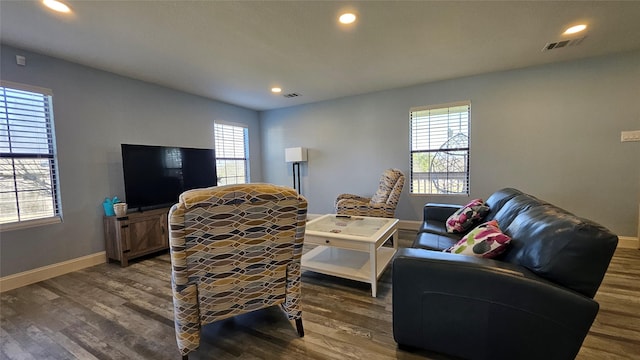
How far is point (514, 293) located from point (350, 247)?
1316mm

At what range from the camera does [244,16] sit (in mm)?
2246

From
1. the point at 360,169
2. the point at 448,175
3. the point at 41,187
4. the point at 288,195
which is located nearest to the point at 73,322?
the point at 41,187

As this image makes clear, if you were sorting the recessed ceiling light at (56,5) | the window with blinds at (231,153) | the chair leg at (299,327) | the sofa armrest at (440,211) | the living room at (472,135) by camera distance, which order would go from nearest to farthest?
the chair leg at (299,327)
the recessed ceiling light at (56,5)
the living room at (472,135)
the sofa armrest at (440,211)
the window with blinds at (231,153)

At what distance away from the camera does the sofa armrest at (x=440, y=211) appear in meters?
3.19

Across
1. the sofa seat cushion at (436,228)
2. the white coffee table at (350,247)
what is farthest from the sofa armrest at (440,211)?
the white coffee table at (350,247)

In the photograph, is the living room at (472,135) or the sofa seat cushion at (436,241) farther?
the living room at (472,135)

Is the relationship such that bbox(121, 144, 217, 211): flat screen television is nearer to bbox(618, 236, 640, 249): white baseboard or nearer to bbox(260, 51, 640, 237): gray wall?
bbox(260, 51, 640, 237): gray wall

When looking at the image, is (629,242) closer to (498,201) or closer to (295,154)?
(498,201)

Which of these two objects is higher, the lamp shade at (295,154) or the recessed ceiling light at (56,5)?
the recessed ceiling light at (56,5)

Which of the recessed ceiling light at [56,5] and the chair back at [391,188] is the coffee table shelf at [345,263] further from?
the recessed ceiling light at [56,5]

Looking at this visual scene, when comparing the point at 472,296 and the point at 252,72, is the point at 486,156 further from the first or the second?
the point at 252,72

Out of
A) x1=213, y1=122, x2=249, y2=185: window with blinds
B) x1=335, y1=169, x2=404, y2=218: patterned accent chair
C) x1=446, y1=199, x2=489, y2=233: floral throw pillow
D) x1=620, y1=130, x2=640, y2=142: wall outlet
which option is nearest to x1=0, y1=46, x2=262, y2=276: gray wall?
x1=213, y1=122, x2=249, y2=185: window with blinds

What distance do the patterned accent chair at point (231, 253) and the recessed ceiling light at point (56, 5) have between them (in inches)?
79.9

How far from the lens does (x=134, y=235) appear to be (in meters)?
3.31
